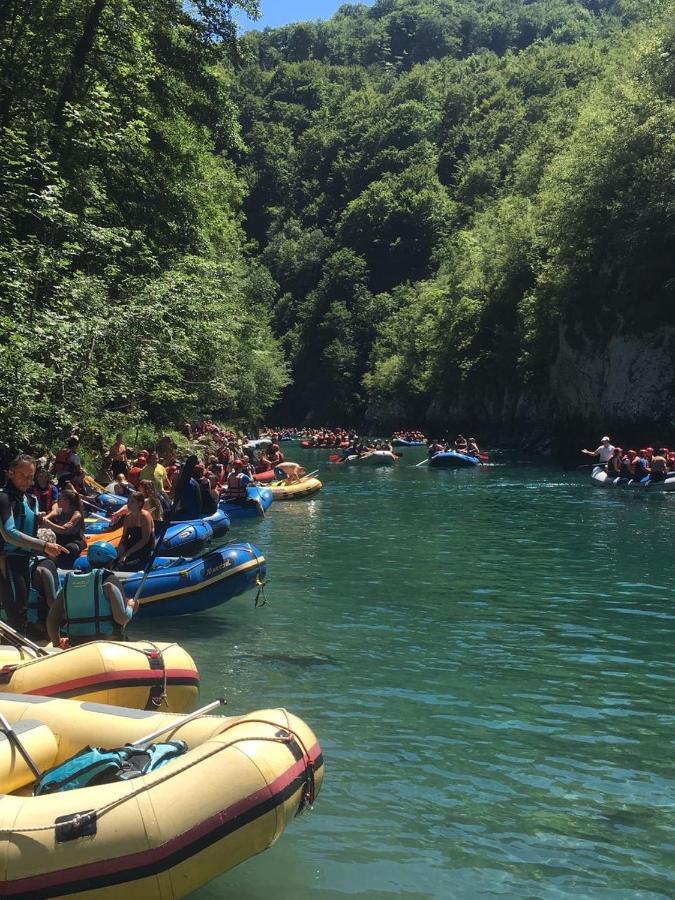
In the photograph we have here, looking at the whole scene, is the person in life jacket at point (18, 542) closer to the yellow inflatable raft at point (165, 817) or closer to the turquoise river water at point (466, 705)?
the turquoise river water at point (466, 705)

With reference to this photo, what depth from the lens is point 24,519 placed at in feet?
24.8

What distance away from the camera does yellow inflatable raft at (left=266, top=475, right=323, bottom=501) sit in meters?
23.2

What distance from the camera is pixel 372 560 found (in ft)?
45.9

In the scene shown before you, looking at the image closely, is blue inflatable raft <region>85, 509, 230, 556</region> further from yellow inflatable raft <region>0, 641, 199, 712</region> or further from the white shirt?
the white shirt

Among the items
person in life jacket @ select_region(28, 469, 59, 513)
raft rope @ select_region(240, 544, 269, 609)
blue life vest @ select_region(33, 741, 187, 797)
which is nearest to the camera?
blue life vest @ select_region(33, 741, 187, 797)

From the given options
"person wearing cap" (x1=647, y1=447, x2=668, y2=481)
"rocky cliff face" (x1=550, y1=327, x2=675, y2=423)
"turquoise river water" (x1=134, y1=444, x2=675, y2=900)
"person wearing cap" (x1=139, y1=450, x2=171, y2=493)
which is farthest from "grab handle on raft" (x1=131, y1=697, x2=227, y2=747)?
"rocky cliff face" (x1=550, y1=327, x2=675, y2=423)

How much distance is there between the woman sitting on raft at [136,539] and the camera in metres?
9.91

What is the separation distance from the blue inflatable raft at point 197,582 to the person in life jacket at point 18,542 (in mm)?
1933

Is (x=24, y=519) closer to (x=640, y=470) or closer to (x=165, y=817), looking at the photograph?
(x=165, y=817)

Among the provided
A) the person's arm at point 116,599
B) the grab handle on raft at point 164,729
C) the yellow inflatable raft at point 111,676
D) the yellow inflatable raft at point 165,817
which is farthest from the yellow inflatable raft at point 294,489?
the yellow inflatable raft at point 165,817

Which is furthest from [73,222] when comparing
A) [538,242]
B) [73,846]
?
[538,242]

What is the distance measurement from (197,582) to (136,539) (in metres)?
0.85

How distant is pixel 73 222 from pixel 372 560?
382 inches

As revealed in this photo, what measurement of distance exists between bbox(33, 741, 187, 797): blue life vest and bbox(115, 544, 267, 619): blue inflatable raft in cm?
529
